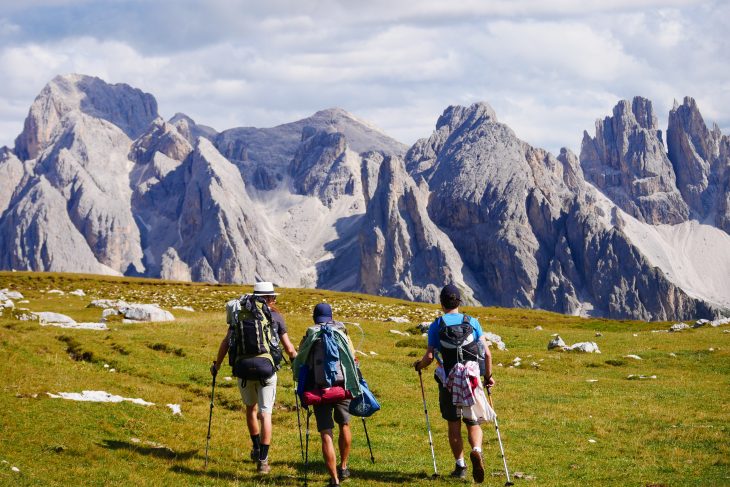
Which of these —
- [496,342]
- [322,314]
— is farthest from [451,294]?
[496,342]

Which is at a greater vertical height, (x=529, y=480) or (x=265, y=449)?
(x=265, y=449)

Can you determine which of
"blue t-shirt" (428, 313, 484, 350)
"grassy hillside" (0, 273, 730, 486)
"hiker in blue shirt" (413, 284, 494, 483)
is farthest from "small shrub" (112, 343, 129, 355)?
"blue t-shirt" (428, 313, 484, 350)

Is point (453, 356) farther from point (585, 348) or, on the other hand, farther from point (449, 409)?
point (585, 348)

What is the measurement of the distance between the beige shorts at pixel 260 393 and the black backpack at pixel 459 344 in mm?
4228

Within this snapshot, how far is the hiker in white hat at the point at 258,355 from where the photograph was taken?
1747 centimetres

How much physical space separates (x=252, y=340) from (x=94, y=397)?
25.8 ft

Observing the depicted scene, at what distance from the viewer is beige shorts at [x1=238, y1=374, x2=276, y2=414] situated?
57.8 feet

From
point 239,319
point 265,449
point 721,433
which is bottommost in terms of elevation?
point 721,433

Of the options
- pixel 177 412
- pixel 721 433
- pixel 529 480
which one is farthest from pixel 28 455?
Answer: pixel 721 433

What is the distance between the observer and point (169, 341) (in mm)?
37219

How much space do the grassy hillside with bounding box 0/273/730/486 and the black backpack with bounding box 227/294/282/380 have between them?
7.89 ft

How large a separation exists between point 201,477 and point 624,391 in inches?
809

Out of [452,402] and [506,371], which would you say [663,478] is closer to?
[452,402]

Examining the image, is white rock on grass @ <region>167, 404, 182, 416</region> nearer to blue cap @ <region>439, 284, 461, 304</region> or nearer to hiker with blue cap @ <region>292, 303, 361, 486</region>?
hiker with blue cap @ <region>292, 303, 361, 486</region>
